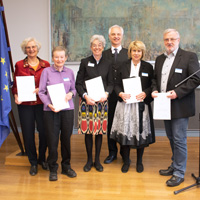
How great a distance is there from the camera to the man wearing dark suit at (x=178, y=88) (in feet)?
9.82

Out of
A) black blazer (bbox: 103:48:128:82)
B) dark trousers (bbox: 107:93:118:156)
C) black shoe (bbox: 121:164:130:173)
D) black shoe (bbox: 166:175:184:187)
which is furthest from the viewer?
dark trousers (bbox: 107:93:118:156)

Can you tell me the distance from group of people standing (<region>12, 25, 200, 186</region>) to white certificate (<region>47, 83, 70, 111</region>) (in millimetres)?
52

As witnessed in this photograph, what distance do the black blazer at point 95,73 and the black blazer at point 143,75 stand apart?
0.38 ft

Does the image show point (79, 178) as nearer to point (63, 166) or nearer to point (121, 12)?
point (63, 166)

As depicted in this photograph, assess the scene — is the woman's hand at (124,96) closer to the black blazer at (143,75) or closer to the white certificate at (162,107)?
the black blazer at (143,75)

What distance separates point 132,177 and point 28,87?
168cm

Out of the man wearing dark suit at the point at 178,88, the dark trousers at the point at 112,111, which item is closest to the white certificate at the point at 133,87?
the man wearing dark suit at the point at 178,88

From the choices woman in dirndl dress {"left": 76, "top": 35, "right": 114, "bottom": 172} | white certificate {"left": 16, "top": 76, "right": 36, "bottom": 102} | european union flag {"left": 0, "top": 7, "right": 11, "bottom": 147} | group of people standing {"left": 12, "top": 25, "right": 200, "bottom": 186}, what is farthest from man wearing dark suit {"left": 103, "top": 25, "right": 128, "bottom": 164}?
european union flag {"left": 0, "top": 7, "right": 11, "bottom": 147}

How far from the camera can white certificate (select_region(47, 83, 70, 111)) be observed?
3.12 metres

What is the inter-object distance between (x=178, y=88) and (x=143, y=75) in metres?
0.52

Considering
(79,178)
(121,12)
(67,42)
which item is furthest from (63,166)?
(121,12)

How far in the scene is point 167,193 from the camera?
2.91 m

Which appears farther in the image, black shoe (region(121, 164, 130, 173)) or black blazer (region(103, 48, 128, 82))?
black blazer (region(103, 48, 128, 82))

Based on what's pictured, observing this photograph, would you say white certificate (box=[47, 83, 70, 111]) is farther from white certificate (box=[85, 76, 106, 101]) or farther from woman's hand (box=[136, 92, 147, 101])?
woman's hand (box=[136, 92, 147, 101])
